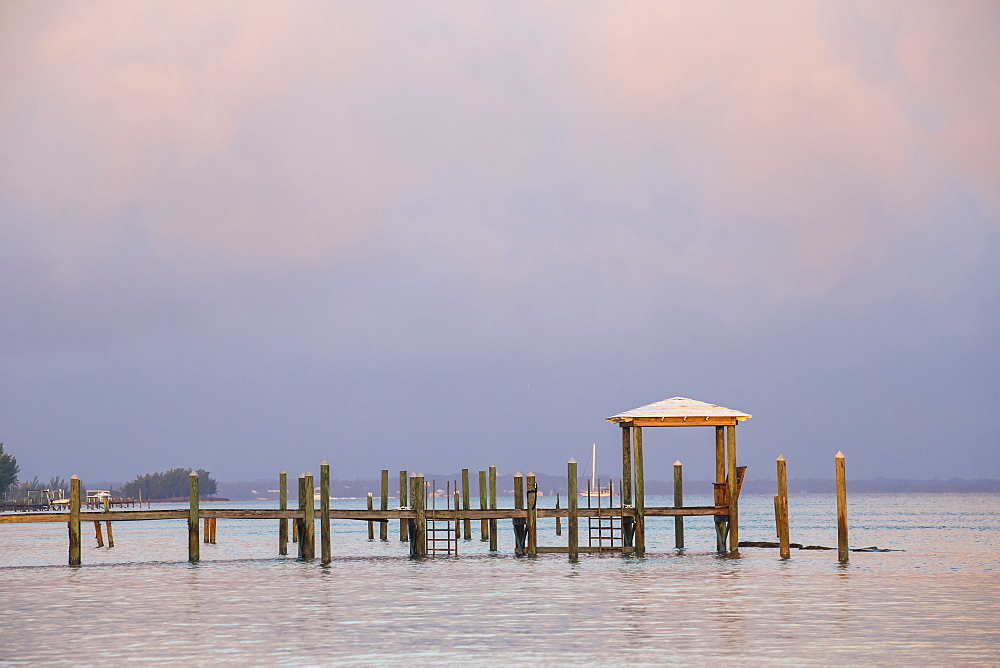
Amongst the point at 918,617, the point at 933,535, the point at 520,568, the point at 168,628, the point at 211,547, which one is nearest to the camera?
the point at 168,628

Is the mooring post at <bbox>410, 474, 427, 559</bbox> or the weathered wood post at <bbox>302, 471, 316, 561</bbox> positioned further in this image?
the mooring post at <bbox>410, 474, 427, 559</bbox>

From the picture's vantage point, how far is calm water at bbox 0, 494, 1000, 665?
1770 centimetres

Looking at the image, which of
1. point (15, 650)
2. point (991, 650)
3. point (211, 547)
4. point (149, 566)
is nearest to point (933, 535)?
point (211, 547)

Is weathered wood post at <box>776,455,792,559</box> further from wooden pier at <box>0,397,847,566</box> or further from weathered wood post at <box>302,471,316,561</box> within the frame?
weathered wood post at <box>302,471,316,561</box>

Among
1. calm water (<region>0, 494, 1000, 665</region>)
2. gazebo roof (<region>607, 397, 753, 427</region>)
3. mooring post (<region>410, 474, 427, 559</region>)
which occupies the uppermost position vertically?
gazebo roof (<region>607, 397, 753, 427</region>)

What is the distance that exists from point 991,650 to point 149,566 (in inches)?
1001

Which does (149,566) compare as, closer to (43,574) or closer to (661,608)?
(43,574)

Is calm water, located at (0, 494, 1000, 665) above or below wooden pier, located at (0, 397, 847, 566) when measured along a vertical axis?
below

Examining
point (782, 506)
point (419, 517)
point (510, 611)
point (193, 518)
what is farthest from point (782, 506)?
point (193, 518)

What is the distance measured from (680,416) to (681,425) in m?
0.24

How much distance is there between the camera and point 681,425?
1259 inches

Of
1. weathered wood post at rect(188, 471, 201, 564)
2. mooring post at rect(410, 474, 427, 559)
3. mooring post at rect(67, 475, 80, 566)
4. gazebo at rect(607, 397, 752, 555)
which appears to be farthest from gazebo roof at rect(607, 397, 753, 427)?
mooring post at rect(67, 475, 80, 566)

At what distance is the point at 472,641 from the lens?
741 inches

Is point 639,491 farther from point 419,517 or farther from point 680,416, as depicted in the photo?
point 419,517
